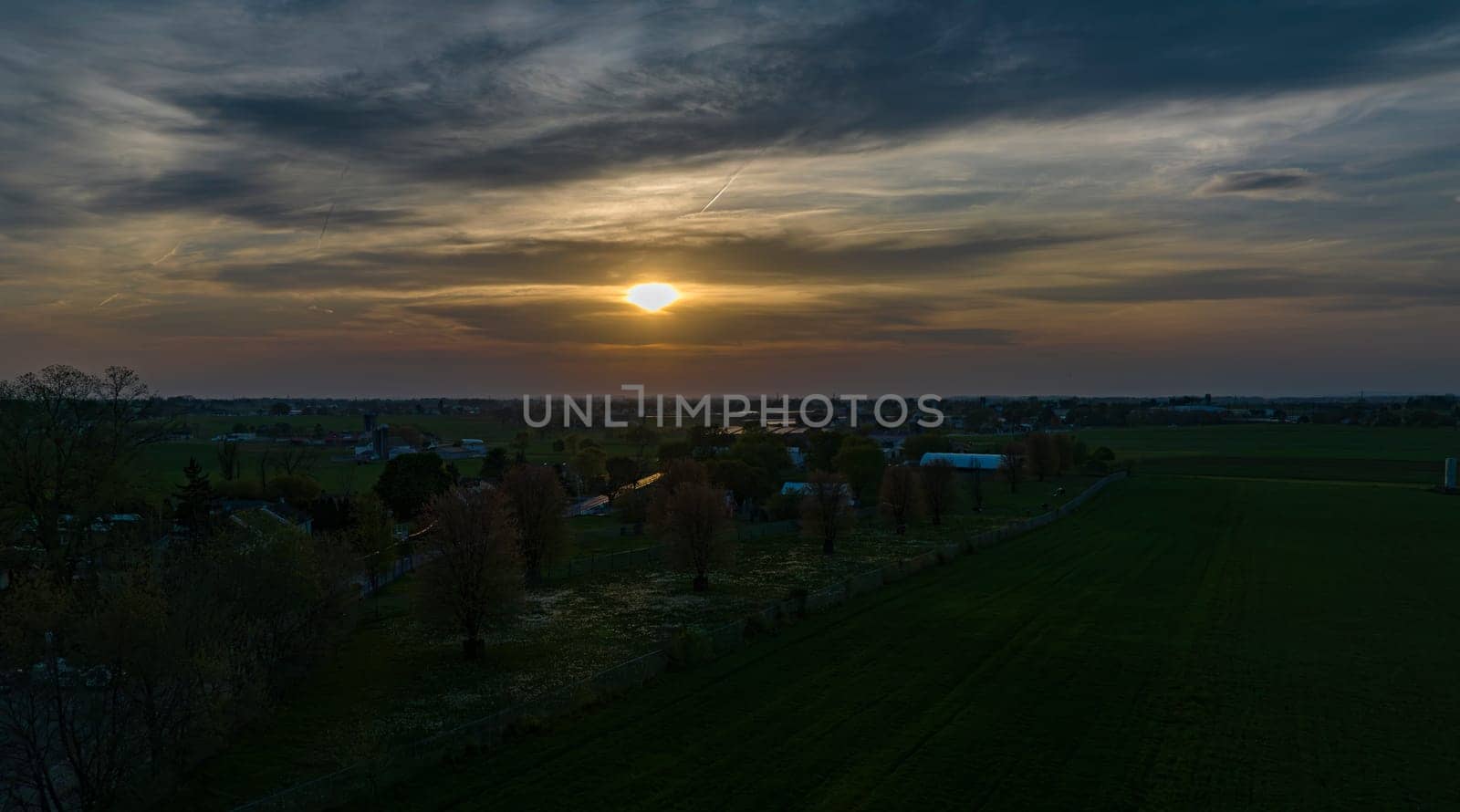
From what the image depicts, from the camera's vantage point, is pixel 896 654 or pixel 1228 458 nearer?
pixel 896 654

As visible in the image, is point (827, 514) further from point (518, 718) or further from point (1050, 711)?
point (518, 718)

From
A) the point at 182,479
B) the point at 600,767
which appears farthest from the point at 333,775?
the point at 182,479

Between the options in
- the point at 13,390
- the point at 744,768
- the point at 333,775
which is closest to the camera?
the point at 333,775

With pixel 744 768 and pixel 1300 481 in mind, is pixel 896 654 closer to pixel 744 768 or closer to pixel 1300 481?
pixel 744 768

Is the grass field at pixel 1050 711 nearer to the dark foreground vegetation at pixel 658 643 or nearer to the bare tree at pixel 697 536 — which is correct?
the dark foreground vegetation at pixel 658 643

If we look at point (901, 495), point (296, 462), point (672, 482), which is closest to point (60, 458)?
point (672, 482)

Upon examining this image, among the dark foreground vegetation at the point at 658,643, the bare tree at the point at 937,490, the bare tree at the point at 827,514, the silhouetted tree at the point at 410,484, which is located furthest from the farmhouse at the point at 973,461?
the silhouetted tree at the point at 410,484
